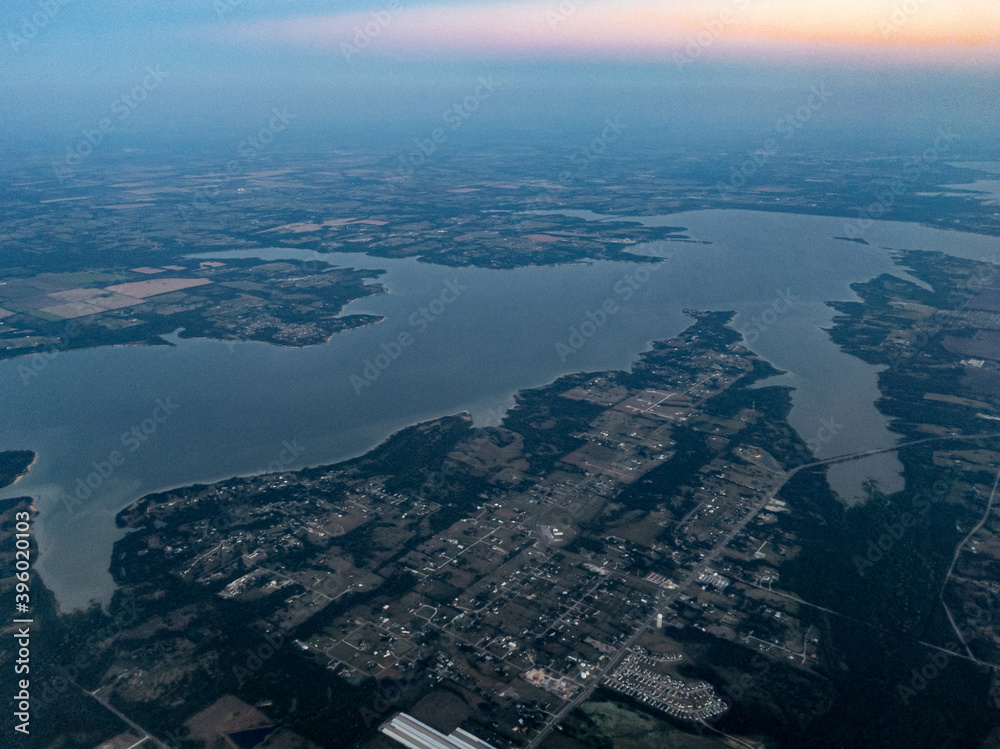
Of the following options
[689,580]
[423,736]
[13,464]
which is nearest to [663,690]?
[689,580]

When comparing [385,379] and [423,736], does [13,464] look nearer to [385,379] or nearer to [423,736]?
[385,379]

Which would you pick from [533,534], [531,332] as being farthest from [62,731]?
[531,332]

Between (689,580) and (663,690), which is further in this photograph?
(689,580)

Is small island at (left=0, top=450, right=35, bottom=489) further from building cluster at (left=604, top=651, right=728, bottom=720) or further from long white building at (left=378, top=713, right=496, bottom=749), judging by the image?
building cluster at (left=604, top=651, right=728, bottom=720)

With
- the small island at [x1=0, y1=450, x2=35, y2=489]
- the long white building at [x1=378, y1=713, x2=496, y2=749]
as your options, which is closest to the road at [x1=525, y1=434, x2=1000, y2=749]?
the long white building at [x1=378, y1=713, x2=496, y2=749]

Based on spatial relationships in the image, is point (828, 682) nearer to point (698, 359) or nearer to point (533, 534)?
point (533, 534)

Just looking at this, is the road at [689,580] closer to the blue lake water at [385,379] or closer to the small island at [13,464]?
the blue lake water at [385,379]

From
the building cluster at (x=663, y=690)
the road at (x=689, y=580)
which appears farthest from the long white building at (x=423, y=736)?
the building cluster at (x=663, y=690)
